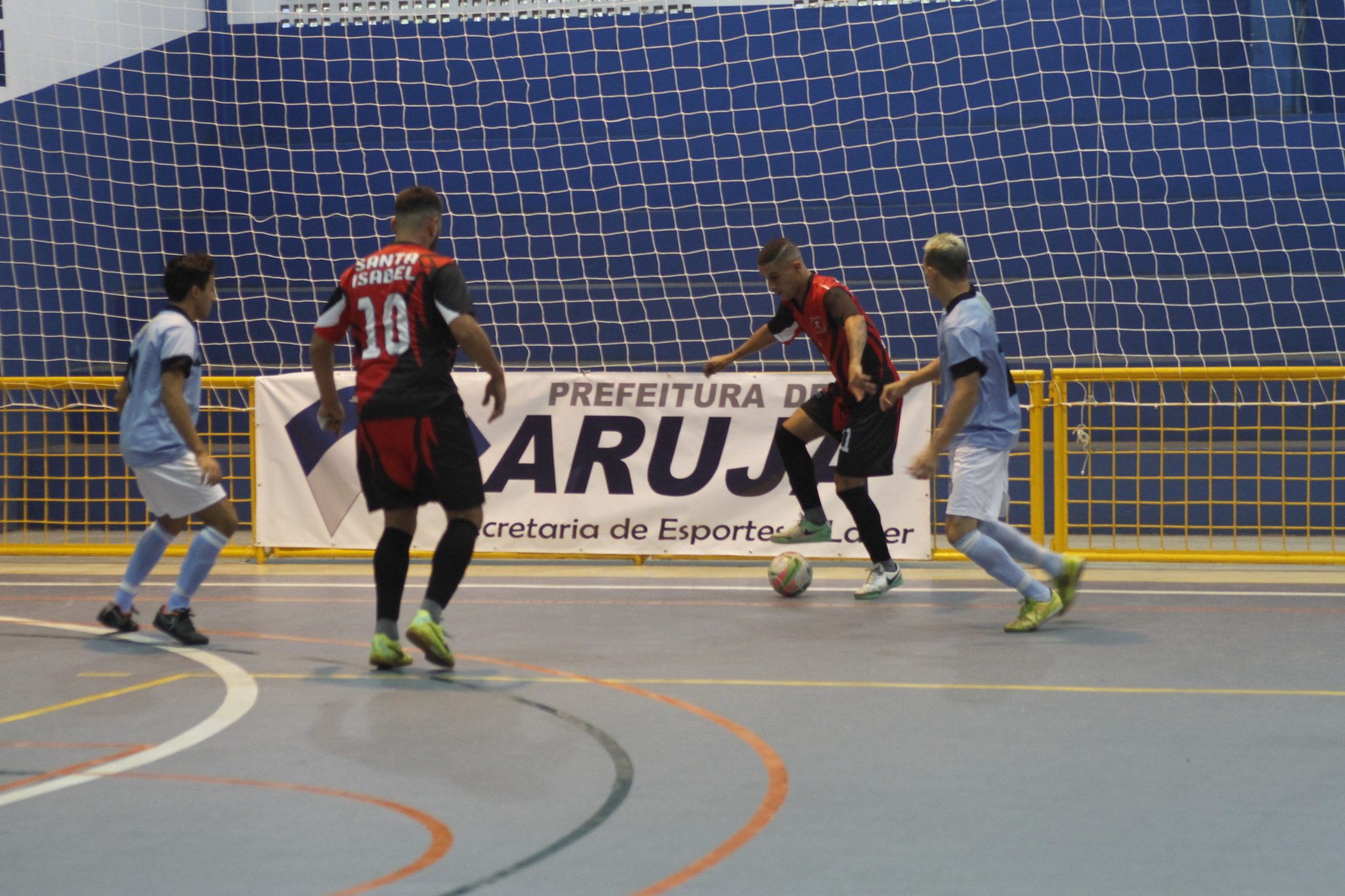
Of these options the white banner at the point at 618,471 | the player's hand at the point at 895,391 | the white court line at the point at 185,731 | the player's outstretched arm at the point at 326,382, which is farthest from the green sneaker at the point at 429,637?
the white banner at the point at 618,471

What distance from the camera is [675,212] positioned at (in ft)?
42.3

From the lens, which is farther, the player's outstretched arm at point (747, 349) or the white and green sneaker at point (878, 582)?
the player's outstretched arm at point (747, 349)

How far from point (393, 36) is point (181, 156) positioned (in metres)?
2.27

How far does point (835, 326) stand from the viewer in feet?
20.8

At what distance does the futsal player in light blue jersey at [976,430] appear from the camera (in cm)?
532

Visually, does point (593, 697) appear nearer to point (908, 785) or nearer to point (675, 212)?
point (908, 785)

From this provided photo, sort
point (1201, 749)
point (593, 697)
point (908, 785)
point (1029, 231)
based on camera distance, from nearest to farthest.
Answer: point (908, 785)
point (1201, 749)
point (593, 697)
point (1029, 231)

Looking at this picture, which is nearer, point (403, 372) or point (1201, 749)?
point (1201, 749)

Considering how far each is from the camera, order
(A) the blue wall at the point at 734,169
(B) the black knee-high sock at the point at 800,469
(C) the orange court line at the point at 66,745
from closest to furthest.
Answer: (C) the orange court line at the point at 66,745, (B) the black knee-high sock at the point at 800,469, (A) the blue wall at the point at 734,169

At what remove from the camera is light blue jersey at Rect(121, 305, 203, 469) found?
5.23m

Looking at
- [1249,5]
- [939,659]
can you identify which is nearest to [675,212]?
[1249,5]

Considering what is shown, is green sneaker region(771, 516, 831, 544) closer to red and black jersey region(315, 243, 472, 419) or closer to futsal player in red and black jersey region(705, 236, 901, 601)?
futsal player in red and black jersey region(705, 236, 901, 601)

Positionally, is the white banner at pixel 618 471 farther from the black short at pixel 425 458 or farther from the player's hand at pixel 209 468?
the black short at pixel 425 458

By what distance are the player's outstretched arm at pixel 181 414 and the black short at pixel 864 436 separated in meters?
2.83
